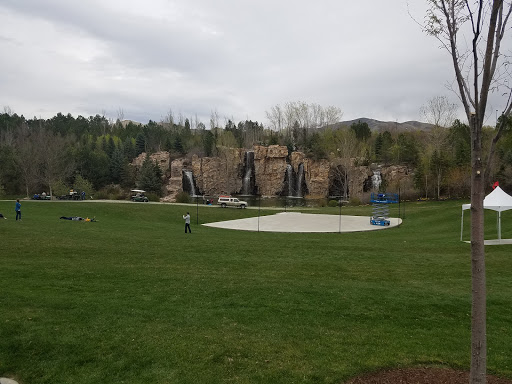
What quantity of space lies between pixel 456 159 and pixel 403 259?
48879 mm

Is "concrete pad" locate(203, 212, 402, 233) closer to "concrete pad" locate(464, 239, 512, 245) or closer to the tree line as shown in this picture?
"concrete pad" locate(464, 239, 512, 245)

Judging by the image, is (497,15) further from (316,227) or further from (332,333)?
(316,227)

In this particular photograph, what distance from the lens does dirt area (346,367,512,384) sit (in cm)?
453

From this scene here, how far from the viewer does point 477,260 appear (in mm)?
3477

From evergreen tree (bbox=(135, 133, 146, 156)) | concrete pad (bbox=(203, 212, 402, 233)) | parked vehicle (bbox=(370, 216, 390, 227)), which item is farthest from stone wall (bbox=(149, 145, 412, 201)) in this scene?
parked vehicle (bbox=(370, 216, 390, 227))

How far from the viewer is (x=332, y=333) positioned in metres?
6.22

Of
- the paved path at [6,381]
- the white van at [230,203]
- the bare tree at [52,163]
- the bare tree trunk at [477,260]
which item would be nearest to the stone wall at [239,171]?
the bare tree at [52,163]

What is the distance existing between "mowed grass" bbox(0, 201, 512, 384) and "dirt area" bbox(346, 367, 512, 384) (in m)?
0.21

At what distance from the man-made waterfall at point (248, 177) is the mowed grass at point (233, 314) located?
6961 cm

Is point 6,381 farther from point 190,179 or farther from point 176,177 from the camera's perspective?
point 190,179

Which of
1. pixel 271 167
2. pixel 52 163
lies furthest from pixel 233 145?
pixel 52 163

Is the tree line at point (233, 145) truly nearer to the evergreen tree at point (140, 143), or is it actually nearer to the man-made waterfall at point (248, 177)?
the evergreen tree at point (140, 143)

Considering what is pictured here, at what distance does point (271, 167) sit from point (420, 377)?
75938mm

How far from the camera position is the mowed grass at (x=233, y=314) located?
5.08m
